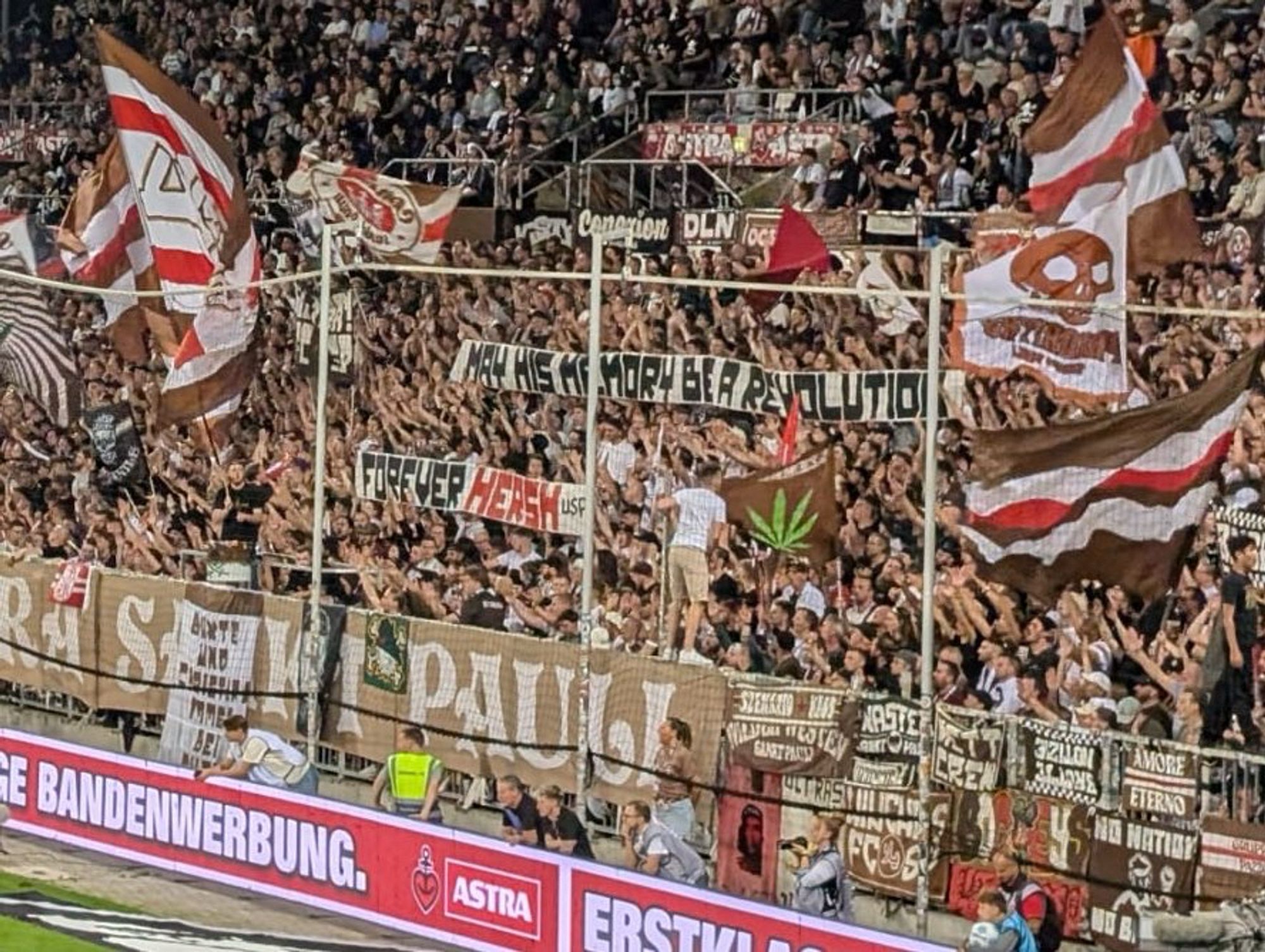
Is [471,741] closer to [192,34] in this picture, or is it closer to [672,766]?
[672,766]

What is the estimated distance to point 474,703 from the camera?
1675 cm

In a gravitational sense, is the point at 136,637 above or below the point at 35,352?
below

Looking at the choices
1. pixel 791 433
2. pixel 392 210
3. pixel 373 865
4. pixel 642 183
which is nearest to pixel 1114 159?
pixel 791 433

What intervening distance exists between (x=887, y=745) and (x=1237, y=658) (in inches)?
78.0

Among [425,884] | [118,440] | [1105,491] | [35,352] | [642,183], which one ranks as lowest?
[425,884]

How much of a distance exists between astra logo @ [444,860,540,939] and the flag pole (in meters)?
2.33

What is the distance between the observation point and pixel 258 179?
29656 millimetres

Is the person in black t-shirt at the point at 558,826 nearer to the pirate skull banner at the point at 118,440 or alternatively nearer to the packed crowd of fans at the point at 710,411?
the packed crowd of fans at the point at 710,411

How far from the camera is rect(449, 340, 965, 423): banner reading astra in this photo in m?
13.9

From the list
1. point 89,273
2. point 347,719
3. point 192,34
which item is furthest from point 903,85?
point 192,34

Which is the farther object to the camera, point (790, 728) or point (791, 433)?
point (790, 728)

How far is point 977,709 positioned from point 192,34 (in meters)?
23.5

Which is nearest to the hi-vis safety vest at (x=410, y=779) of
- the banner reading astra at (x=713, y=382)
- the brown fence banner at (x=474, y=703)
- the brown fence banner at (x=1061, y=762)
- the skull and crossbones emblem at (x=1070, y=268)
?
the brown fence banner at (x=474, y=703)

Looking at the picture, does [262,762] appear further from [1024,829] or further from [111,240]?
[1024,829]
